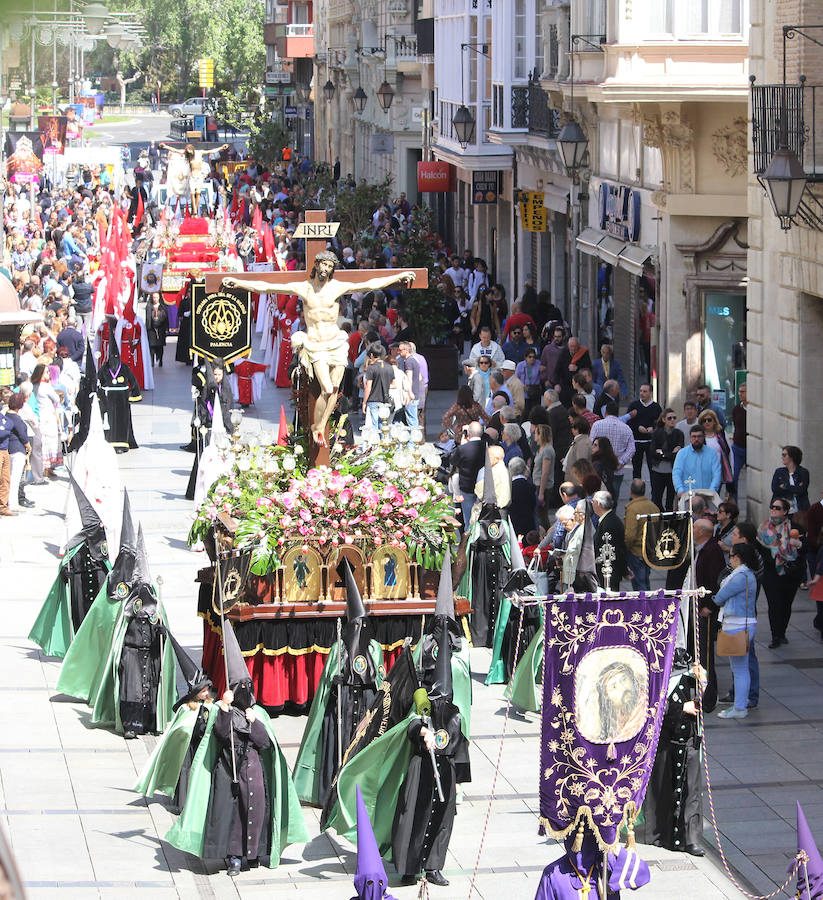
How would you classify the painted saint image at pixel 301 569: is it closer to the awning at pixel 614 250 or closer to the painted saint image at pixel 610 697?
the painted saint image at pixel 610 697

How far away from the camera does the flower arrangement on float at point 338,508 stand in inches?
535

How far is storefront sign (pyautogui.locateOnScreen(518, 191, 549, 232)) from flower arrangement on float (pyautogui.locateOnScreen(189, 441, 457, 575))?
66.3ft

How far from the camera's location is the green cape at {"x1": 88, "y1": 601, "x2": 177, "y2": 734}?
43.8ft

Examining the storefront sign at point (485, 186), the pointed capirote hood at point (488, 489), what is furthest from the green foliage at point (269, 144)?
the pointed capirote hood at point (488, 489)

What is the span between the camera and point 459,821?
11.3 meters

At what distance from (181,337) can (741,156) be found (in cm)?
1266

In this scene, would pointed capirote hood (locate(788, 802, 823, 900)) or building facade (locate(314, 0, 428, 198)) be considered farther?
building facade (locate(314, 0, 428, 198))

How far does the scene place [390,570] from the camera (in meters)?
13.8

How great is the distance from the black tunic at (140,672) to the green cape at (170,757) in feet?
5.88

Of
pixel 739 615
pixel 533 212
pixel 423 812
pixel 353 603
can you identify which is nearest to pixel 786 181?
pixel 739 615

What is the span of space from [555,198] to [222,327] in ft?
38.4

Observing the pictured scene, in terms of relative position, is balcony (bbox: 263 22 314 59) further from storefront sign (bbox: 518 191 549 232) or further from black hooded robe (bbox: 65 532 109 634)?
black hooded robe (bbox: 65 532 109 634)

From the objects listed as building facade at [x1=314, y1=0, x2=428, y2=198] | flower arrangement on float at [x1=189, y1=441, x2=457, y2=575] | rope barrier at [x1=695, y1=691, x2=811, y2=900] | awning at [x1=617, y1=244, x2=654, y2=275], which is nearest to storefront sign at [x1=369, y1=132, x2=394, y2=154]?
building facade at [x1=314, y1=0, x2=428, y2=198]

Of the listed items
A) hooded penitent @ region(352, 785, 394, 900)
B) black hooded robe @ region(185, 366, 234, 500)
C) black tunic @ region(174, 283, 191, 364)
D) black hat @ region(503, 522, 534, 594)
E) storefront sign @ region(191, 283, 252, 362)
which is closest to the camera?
hooded penitent @ region(352, 785, 394, 900)
